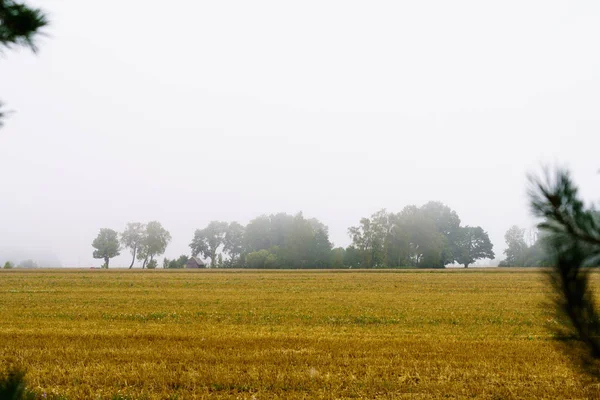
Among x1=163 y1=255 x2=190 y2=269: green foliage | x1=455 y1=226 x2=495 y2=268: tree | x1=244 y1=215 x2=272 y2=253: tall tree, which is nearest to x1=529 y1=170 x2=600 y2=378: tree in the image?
Answer: x1=163 y1=255 x2=190 y2=269: green foliage

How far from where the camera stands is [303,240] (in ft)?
373

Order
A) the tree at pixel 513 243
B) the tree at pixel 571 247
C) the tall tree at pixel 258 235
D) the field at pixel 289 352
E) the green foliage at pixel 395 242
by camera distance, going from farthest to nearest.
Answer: the tall tree at pixel 258 235 < the tree at pixel 513 243 < the green foliage at pixel 395 242 < the field at pixel 289 352 < the tree at pixel 571 247

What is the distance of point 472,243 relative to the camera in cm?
13612

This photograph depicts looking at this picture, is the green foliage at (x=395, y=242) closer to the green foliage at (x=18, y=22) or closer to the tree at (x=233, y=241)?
the tree at (x=233, y=241)

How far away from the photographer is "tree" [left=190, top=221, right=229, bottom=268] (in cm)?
15688

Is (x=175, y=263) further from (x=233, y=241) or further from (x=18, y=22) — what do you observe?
(x=18, y=22)

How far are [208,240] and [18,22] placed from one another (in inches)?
6206

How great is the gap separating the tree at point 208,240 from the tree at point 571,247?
15733 centimetres

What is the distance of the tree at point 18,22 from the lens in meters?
3.60

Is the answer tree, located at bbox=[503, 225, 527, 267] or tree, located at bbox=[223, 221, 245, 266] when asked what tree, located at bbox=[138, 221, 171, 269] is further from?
tree, located at bbox=[503, 225, 527, 267]

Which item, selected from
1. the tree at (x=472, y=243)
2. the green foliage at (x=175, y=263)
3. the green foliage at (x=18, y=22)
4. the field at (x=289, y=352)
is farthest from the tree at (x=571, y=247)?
the tree at (x=472, y=243)

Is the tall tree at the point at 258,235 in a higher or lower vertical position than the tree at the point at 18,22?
higher

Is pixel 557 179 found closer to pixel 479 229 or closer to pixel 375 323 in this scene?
pixel 375 323

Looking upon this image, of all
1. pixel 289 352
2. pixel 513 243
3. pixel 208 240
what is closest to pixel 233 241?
pixel 208 240
